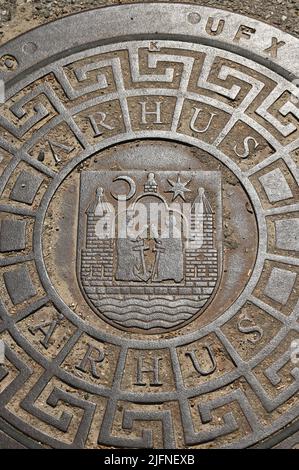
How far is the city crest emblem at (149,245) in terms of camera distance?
8.39 ft

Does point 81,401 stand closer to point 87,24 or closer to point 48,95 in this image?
point 48,95

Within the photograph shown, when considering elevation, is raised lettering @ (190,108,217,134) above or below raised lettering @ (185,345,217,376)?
above

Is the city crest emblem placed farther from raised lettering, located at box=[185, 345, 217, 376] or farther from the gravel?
the gravel

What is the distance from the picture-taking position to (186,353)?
2.52 meters

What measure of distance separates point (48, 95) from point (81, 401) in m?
1.30

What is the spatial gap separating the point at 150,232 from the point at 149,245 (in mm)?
55

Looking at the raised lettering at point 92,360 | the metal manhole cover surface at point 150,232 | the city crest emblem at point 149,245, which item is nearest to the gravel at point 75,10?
the metal manhole cover surface at point 150,232

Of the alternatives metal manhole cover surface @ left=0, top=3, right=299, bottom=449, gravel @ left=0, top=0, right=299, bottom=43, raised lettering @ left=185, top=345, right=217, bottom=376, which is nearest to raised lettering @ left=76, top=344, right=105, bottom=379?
metal manhole cover surface @ left=0, top=3, right=299, bottom=449

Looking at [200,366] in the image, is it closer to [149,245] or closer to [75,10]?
[149,245]

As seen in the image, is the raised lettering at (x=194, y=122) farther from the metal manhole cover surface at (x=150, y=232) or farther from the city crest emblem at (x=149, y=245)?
the city crest emblem at (x=149, y=245)

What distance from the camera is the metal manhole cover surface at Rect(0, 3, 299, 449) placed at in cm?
247

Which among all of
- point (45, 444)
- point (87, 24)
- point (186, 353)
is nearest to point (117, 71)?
point (87, 24)

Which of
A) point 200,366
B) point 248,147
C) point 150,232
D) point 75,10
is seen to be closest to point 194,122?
point 248,147

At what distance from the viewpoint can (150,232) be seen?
2646mm
